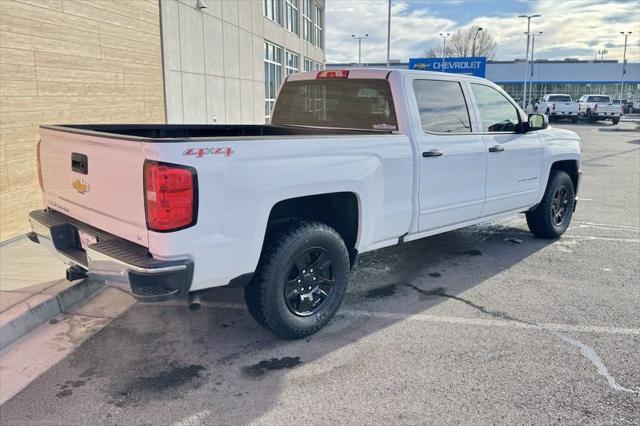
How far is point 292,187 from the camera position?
11.6 feet

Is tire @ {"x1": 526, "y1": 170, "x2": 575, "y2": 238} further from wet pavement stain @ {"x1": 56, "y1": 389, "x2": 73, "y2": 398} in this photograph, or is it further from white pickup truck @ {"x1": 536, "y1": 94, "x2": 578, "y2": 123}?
white pickup truck @ {"x1": 536, "y1": 94, "x2": 578, "y2": 123}

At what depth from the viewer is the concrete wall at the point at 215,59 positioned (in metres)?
10.7

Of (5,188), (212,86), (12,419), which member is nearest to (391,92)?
(12,419)

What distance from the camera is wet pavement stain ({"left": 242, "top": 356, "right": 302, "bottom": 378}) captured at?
352 cm

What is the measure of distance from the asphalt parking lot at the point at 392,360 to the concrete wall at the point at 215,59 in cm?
701

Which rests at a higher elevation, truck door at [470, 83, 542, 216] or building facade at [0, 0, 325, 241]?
building facade at [0, 0, 325, 241]

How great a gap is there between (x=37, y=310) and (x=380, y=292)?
2.95 meters

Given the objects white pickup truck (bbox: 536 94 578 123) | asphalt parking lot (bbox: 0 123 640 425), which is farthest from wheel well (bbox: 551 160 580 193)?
white pickup truck (bbox: 536 94 578 123)

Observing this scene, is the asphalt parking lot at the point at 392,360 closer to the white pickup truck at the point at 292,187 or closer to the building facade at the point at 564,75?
the white pickup truck at the point at 292,187

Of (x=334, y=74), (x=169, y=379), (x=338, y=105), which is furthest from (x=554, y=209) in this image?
(x=169, y=379)

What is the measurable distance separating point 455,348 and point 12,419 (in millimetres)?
2869

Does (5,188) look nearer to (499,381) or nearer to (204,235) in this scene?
(204,235)

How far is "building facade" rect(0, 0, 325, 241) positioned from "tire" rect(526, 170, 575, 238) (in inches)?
251

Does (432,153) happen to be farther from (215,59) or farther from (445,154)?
(215,59)
